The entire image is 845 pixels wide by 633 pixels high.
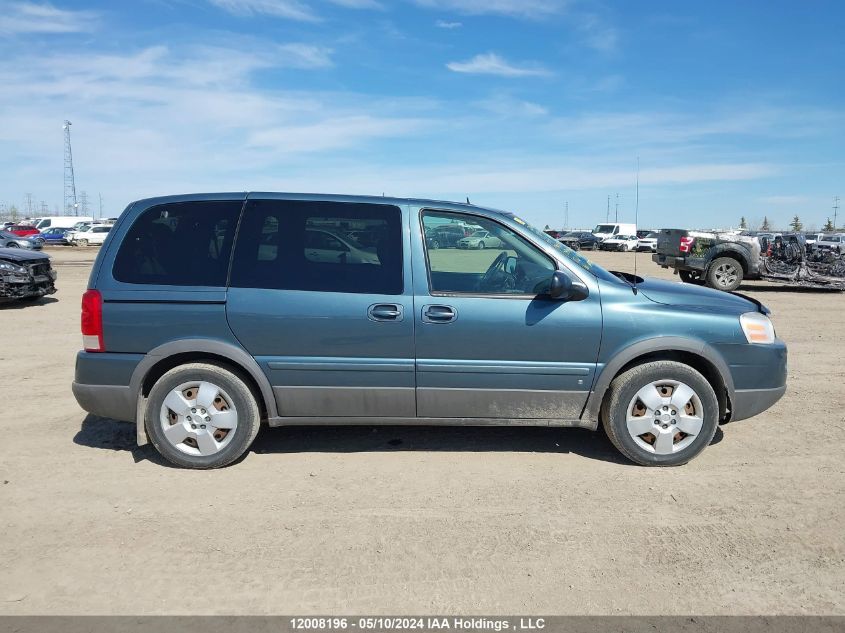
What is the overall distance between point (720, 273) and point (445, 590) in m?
14.9

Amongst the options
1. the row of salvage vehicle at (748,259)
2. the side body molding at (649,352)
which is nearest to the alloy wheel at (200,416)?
the side body molding at (649,352)

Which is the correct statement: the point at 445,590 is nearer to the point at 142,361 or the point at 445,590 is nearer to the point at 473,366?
the point at 473,366

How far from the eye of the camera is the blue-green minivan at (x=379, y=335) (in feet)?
14.6

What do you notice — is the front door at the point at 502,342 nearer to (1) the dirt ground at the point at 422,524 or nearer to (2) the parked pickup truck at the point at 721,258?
(1) the dirt ground at the point at 422,524

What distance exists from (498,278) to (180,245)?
7.21 ft

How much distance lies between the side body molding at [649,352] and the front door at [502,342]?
8 centimetres

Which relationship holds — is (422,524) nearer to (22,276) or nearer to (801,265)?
(22,276)

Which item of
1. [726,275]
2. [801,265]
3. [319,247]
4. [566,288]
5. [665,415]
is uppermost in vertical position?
[319,247]

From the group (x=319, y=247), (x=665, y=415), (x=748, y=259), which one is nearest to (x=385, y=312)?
(x=319, y=247)

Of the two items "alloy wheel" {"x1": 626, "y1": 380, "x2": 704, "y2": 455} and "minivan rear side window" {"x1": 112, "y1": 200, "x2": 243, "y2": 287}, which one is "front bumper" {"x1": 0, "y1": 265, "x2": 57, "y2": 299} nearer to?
"minivan rear side window" {"x1": 112, "y1": 200, "x2": 243, "y2": 287}

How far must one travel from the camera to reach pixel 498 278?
4.59 meters

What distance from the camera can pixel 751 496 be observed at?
4.16 meters

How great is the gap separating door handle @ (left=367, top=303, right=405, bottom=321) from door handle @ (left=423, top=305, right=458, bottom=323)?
0.52ft

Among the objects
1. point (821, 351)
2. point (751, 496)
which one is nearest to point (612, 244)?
point (821, 351)
